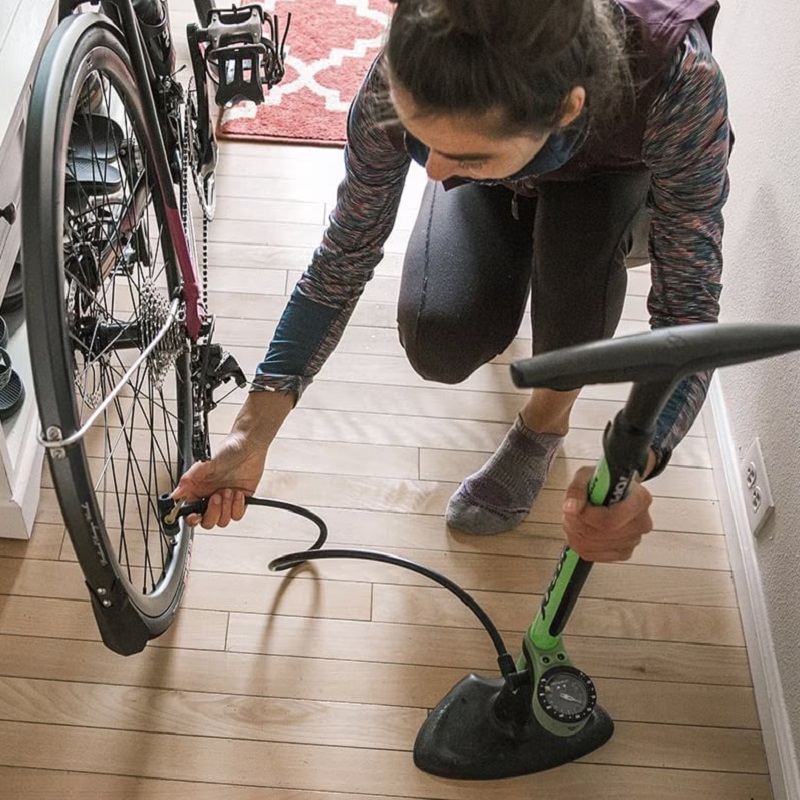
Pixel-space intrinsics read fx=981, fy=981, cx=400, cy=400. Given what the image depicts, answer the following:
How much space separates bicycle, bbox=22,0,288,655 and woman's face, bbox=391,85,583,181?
0.29 m

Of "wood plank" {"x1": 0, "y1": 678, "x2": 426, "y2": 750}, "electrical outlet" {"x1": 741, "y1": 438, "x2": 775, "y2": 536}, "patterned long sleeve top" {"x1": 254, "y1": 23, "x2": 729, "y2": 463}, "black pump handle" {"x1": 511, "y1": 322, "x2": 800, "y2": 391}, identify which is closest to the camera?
"black pump handle" {"x1": 511, "y1": 322, "x2": 800, "y2": 391}

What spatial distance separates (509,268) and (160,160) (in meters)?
0.47

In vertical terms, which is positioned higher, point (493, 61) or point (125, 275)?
point (493, 61)

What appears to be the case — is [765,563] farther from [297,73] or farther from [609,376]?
[297,73]

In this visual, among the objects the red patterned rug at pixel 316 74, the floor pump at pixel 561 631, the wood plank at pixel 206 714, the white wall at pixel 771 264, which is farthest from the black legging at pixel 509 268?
the red patterned rug at pixel 316 74

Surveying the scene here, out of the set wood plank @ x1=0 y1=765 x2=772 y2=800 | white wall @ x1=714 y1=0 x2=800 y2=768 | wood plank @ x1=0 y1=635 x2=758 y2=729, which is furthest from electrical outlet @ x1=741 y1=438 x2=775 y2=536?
wood plank @ x1=0 y1=765 x2=772 y2=800

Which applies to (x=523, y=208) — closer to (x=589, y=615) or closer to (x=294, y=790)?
(x=589, y=615)

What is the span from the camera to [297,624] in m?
1.35

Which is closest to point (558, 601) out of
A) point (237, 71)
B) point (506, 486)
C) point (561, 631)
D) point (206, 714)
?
point (561, 631)

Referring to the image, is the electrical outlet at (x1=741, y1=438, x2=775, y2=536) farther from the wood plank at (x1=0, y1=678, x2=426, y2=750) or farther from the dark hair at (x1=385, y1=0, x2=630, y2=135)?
the dark hair at (x1=385, y1=0, x2=630, y2=135)

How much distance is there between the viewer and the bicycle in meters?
→ 0.80

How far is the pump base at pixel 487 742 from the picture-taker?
121 cm

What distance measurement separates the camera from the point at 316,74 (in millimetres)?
2156

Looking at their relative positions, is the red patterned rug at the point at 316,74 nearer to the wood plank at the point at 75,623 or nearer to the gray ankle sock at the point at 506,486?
the gray ankle sock at the point at 506,486
